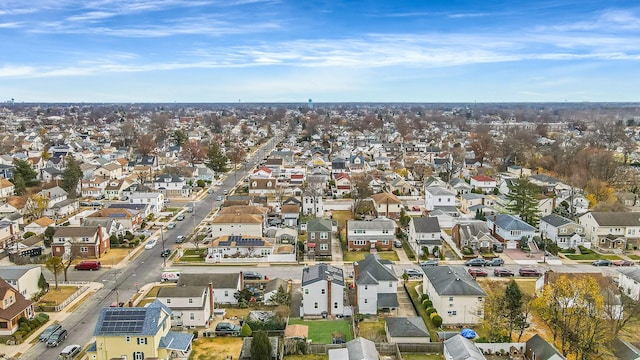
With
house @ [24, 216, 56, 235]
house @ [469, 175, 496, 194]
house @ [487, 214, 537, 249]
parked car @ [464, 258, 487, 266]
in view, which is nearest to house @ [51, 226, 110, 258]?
house @ [24, 216, 56, 235]

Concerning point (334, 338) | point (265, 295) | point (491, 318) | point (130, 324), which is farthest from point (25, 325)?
point (491, 318)

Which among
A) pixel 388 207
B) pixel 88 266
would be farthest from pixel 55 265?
pixel 388 207

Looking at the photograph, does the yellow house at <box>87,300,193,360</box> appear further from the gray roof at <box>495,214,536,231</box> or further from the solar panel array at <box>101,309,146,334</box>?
the gray roof at <box>495,214,536,231</box>

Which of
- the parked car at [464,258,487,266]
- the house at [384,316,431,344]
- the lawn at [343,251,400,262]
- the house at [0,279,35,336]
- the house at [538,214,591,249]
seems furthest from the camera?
the house at [538,214,591,249]

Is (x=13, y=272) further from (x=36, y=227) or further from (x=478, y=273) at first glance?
(x=478, y=273)

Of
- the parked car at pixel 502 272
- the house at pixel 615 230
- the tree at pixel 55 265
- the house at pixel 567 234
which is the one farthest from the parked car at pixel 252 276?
Result: the house at pixel 615 230
